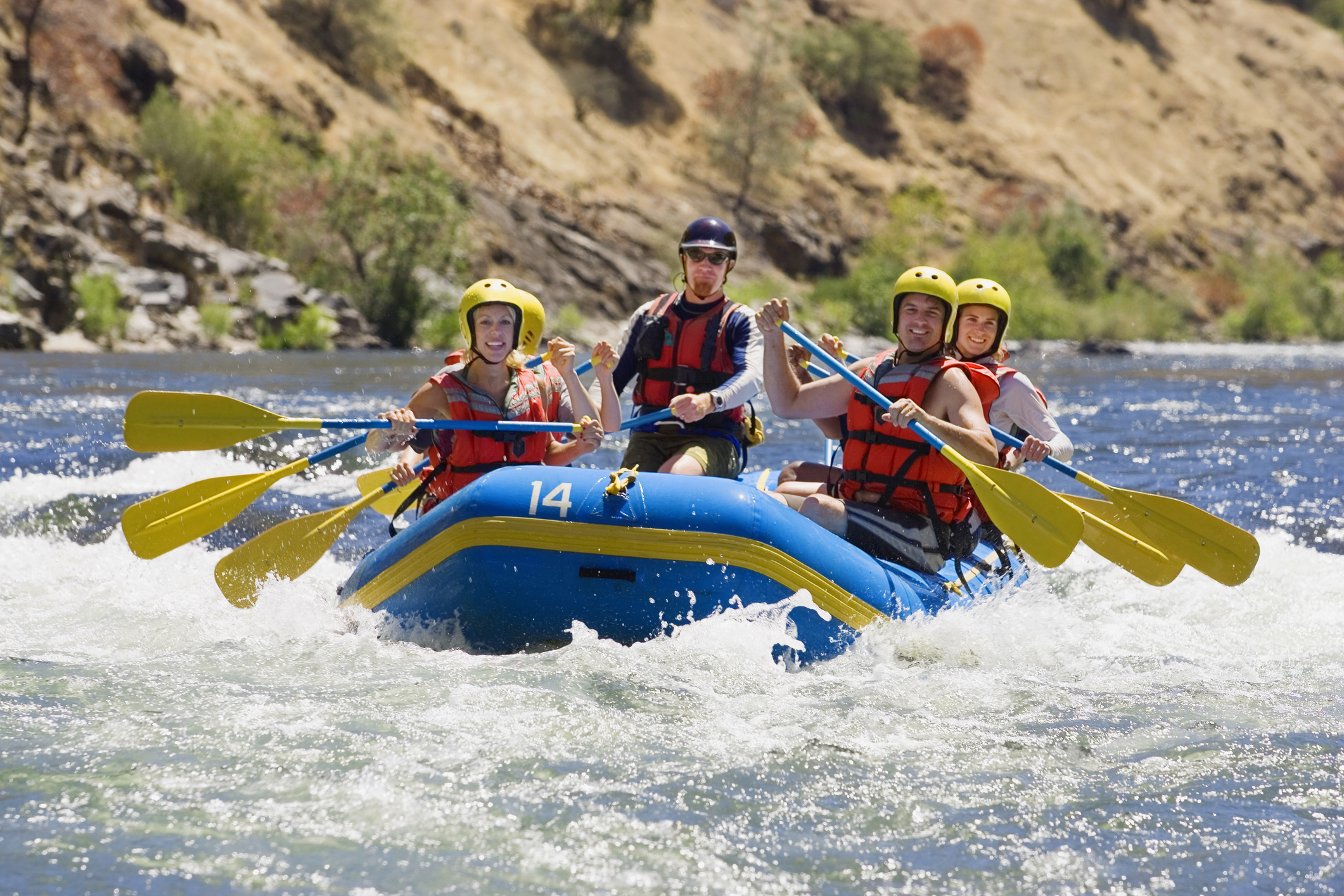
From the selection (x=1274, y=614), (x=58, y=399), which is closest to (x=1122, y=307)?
(x=58, y=399)

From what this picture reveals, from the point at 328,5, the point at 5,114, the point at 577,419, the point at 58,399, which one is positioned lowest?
the point at 58,399

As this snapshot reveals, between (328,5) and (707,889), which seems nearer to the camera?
(707,889)

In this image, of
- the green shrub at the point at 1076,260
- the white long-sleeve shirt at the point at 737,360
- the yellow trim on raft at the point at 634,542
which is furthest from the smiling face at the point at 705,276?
the green shrub at the point at 1076,260

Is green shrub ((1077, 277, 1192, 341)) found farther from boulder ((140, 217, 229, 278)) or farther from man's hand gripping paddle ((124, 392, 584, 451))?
man's hand gripping paddle ((124, 392, 584, 451))

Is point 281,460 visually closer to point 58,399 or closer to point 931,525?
point 58,399

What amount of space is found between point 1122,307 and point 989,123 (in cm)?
1081

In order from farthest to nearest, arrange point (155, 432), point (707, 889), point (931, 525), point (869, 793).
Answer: point (155, 432) → point (931, 525) → point (869, 793) → point (707, 889)

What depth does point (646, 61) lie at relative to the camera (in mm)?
42219

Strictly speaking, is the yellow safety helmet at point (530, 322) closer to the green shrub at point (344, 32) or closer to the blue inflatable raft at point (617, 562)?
the blue inflatable raft at point (617, 562)

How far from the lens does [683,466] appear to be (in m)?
5.40

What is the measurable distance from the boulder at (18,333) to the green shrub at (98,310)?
0.77m

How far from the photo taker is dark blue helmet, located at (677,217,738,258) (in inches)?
214

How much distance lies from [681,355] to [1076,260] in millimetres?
39104

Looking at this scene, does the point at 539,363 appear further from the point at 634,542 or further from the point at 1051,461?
the point at 1051,461
